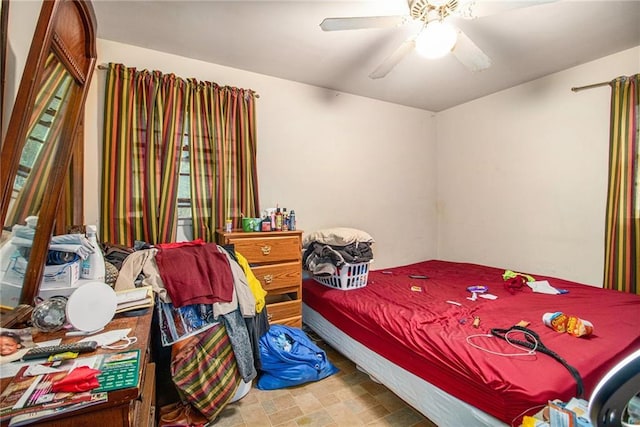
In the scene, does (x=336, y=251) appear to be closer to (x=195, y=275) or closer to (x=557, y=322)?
(x=195, y=275)

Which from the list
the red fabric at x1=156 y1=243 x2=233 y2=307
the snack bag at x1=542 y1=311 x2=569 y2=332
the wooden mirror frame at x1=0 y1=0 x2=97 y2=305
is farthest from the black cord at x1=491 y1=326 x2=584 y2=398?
the wooden mirror frame at x1=0 y1=0 x2=97 y2=305

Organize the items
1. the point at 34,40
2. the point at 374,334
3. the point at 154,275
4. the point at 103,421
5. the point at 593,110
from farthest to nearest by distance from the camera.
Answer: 1. the point at 593,110
2. the point at 374,334
3. the point at 154,275
4. the point at 34,40
5. the point at 103,421

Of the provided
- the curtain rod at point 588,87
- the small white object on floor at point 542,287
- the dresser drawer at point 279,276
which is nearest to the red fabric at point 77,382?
the dresser drawer at point 279,276

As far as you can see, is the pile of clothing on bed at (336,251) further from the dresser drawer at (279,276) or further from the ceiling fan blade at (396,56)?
the ceiling fan blade at (396,56)

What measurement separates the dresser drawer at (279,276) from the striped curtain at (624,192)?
2466mm

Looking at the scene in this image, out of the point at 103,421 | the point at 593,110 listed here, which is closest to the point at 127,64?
the point at 103,421

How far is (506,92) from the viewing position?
119 inches

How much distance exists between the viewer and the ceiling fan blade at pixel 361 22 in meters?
1.44

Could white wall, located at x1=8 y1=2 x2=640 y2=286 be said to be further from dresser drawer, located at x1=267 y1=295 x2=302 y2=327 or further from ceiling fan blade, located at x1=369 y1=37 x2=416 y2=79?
ceiling fan blade, located at x1=369 y1=37 x2=416 y2=79

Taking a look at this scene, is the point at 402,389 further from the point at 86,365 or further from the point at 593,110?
the point at 593,110

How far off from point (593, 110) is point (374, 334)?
260cm

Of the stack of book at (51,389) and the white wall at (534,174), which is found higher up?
the white wall at (534,174)

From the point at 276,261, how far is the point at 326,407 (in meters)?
1.04

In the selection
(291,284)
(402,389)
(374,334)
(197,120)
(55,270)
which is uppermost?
(197,120)
